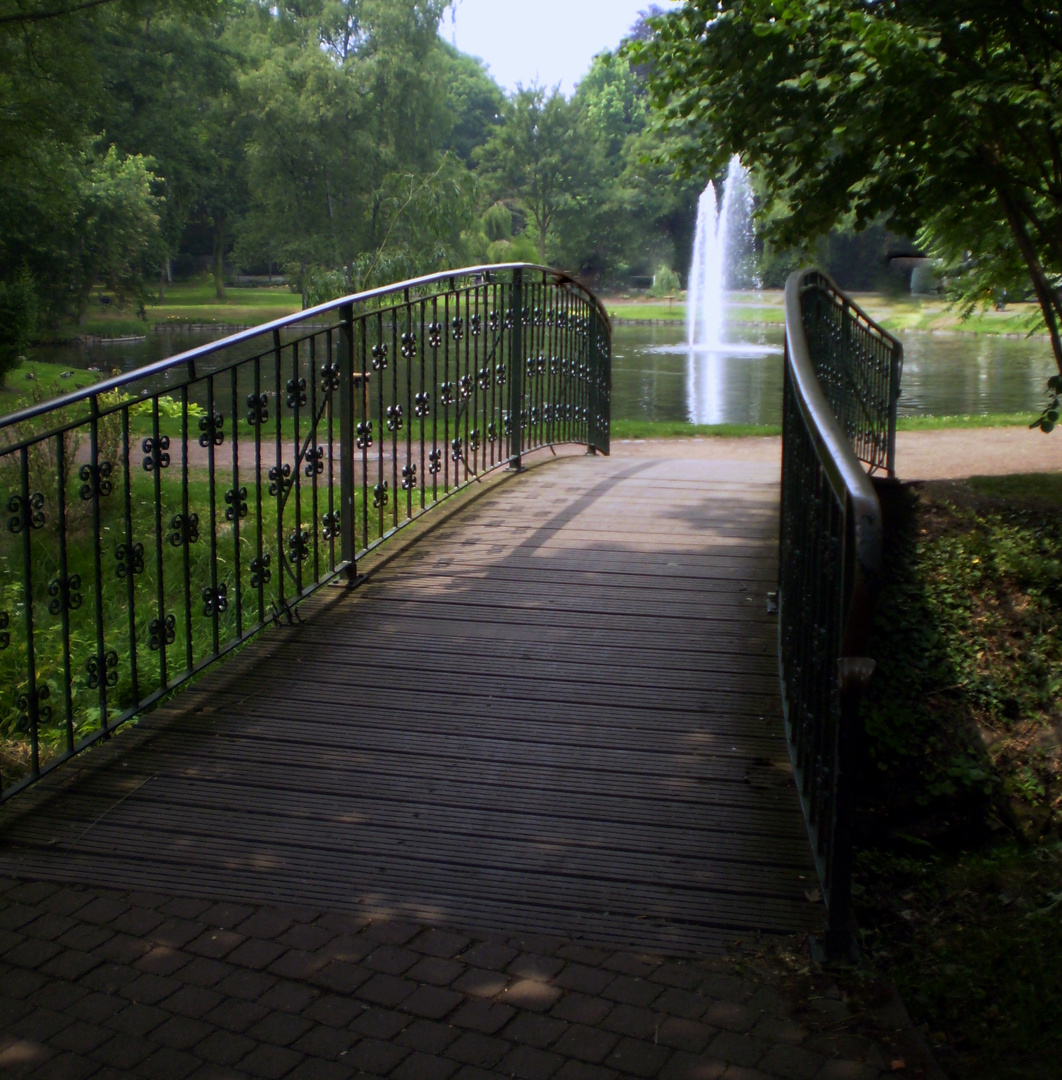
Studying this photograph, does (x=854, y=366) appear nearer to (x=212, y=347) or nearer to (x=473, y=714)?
(x=473, y=714)

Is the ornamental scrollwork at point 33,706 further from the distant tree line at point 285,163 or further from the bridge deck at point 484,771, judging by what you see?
the distant tree line at point 285,163

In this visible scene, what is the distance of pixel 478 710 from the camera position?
402cm

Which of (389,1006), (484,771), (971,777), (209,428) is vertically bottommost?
(971,777)

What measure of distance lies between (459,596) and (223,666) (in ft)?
3.66

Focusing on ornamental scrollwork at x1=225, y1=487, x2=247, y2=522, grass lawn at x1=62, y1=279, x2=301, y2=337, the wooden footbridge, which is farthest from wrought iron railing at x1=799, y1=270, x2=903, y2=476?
grass lawn at x1=62, y1=279, x2=301, y2=337

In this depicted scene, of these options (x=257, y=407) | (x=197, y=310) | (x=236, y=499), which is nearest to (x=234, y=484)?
(x=236, y=499)

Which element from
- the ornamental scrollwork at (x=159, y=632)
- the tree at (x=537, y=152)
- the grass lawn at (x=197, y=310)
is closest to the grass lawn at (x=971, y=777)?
the ornamental scrollwork at (x=159, y=632)

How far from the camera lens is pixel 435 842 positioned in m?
3.23

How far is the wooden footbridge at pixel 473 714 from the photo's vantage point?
2945mm

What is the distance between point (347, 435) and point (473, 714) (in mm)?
1639

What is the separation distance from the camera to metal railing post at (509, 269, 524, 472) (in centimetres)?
718

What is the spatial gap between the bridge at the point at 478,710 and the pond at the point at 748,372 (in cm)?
1164

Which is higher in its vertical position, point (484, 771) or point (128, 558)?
point (128, 558)

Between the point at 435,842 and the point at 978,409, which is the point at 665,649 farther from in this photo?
the point at 978,409
